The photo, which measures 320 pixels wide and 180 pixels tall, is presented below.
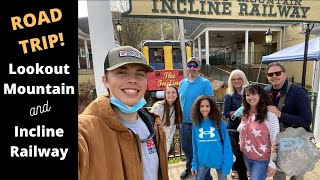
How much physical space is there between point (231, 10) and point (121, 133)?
78.3 inches

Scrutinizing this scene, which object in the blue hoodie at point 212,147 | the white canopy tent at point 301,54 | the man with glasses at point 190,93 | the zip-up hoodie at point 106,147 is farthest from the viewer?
the white canopy tent at point 301,54

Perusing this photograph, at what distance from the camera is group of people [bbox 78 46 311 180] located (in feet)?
3.44

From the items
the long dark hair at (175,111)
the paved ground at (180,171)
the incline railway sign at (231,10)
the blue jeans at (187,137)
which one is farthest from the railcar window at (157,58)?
the incline railway sign at (231,10)

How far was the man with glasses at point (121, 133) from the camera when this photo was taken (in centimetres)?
97

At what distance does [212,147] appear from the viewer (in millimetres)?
2322

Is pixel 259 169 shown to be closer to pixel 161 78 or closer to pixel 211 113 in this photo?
pixel 211 113

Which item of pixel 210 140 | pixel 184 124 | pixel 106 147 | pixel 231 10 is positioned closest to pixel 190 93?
pixel 184 124

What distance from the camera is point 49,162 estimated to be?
0.67 m

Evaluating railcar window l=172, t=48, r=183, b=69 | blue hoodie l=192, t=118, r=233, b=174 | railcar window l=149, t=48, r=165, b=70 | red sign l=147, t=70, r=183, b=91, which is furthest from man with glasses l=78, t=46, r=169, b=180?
railcar window l=172, t=48, r=183, b=69

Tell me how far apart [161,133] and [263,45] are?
21.7m

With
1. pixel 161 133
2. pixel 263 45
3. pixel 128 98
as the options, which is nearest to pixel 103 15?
pixel 128 98

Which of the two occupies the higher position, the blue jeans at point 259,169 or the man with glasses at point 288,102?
the man with glasses at point 288,102

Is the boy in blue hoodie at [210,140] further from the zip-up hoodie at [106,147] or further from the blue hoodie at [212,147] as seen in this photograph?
the zip-up hoodie at [106,147]

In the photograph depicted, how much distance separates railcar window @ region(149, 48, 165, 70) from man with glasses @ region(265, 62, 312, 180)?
28.1 ft
